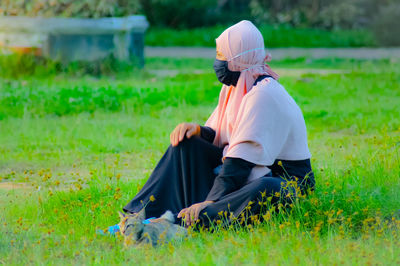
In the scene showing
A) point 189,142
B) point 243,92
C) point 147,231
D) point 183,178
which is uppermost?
point 243,92

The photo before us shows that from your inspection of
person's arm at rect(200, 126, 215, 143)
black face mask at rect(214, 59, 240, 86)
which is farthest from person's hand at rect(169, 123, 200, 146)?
black face mask at rect(214, 59, 240, 86)

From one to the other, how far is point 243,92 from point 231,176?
0.58 m

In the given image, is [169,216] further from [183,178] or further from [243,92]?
[243,92]

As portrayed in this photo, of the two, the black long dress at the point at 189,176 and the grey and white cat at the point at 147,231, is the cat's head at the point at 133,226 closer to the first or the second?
the grey and white cat at the point at 147,231

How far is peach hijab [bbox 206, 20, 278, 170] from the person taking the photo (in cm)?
411

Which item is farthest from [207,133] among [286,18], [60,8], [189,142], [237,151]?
[286,18]

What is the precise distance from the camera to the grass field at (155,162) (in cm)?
386

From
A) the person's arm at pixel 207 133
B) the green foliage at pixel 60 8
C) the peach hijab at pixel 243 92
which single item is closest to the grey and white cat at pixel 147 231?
the peach hijab at pixel 243 92

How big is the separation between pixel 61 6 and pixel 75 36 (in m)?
0.85

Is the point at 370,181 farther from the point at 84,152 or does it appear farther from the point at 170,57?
the point at 170,57

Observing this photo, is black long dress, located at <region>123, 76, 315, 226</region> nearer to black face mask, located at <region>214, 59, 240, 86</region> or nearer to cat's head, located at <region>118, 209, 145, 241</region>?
black face mask, located at <region>214, 59, 240, 86</region>

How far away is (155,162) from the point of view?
21.1 feet

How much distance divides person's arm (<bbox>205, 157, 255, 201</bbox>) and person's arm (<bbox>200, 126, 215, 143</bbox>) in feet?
1.71

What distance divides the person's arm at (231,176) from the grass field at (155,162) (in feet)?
0.80
